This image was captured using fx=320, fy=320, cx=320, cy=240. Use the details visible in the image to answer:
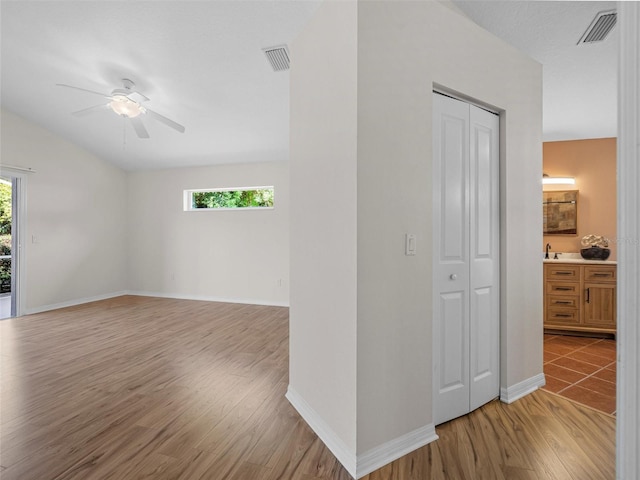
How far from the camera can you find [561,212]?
4.23m

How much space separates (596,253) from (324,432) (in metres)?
3.95

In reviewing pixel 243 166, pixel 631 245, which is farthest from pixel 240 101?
pixel 631 245

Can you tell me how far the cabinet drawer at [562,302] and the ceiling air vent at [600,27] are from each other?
265 cm

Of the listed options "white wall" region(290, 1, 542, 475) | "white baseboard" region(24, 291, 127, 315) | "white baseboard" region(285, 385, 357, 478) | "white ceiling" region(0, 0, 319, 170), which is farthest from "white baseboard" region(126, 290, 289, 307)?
"white wall" region(290, 1, 542, 475)

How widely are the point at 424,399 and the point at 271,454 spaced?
881 mm

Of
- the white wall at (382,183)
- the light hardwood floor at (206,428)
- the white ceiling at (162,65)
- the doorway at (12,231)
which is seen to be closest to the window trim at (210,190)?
the white ceiling at (162,65)

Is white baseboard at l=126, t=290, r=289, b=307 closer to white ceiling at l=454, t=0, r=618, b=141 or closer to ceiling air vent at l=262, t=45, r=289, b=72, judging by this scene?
ceiling air vent at l=262, t=45, r=289, b=72

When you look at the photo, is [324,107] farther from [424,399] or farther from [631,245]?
[424,399]

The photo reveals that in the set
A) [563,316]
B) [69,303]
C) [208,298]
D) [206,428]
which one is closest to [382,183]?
[206,428]

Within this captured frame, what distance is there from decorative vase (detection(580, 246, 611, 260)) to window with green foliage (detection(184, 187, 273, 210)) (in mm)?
4514

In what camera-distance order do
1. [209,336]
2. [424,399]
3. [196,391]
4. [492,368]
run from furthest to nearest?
[209,336] → [196,391] → [492,368] → [424,399]

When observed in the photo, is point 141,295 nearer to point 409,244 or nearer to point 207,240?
point 207,240

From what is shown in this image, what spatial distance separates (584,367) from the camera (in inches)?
110

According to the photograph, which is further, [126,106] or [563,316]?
[563,316]
